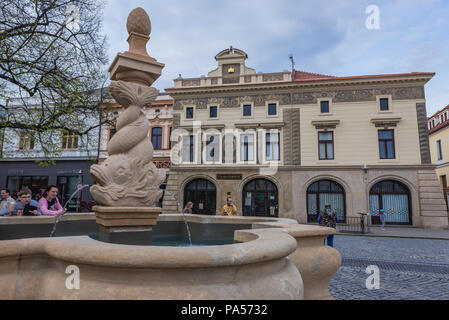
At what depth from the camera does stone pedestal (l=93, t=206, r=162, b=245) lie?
3.90 m

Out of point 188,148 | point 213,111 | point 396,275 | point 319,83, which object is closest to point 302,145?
point 319,83

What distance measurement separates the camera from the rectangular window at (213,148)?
71.6 feet

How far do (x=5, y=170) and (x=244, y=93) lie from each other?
25.3m

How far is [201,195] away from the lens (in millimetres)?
21984

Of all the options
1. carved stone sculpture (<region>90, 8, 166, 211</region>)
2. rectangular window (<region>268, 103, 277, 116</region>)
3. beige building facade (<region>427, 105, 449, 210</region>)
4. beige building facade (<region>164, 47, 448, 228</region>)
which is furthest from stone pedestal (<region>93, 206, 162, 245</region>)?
beige building facade (<region>427, 105, 449, 210</region>)

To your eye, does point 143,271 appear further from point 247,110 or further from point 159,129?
point 159,129

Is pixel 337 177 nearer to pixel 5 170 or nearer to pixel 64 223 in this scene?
pixel 64 223

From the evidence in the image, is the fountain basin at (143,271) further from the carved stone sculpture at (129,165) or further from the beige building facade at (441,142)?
the beige building facade at (441,142)

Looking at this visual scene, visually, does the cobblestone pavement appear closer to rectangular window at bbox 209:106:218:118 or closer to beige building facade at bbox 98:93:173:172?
rectangular window at bbox 209:106:218:118

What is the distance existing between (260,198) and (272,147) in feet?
13.8

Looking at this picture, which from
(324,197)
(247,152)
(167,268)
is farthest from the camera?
(247,152)

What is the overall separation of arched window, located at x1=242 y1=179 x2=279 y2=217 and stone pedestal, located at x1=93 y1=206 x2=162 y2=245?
17388 mm

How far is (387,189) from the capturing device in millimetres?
19453
